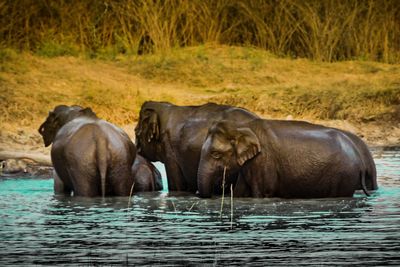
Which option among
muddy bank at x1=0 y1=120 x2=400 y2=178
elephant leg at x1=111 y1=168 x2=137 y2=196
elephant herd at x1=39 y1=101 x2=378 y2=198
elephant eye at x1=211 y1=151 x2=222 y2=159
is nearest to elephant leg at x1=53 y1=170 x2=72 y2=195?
elephant herd at x1=39 y1=101 x2=378 y2=198

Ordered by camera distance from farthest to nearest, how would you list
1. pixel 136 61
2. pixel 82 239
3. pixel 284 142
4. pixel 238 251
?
pixel 136 61
pixel 284 142
pixel 82 239
pixel 238 251

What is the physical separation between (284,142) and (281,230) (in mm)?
2522

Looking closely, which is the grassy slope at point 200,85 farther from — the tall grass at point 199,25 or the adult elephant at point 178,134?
the adult elephant at point 178,134

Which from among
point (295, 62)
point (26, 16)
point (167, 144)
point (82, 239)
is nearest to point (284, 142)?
point (167, 144)

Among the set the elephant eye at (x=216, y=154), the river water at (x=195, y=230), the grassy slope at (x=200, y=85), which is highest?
the grassy slope at (x=200, y=85)

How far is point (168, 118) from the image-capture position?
13.8 metres

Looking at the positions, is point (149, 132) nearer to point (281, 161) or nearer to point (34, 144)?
point (281, 161)

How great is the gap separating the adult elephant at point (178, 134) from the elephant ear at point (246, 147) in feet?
1.61

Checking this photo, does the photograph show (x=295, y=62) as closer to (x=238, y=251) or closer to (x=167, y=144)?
(x=167, y=144)

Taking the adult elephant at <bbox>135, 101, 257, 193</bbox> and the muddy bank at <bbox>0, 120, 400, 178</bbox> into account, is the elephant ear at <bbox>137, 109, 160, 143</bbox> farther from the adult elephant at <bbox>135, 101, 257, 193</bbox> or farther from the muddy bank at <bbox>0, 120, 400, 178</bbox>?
the muddy bank at <bbox>0, 120, 400, 178</bbox>

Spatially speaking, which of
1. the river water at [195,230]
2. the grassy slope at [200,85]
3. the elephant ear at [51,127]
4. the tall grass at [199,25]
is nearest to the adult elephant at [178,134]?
the river water at [195,230]

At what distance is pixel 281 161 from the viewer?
40.8 feet

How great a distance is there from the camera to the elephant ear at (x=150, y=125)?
13.8 meters

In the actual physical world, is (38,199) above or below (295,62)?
below
